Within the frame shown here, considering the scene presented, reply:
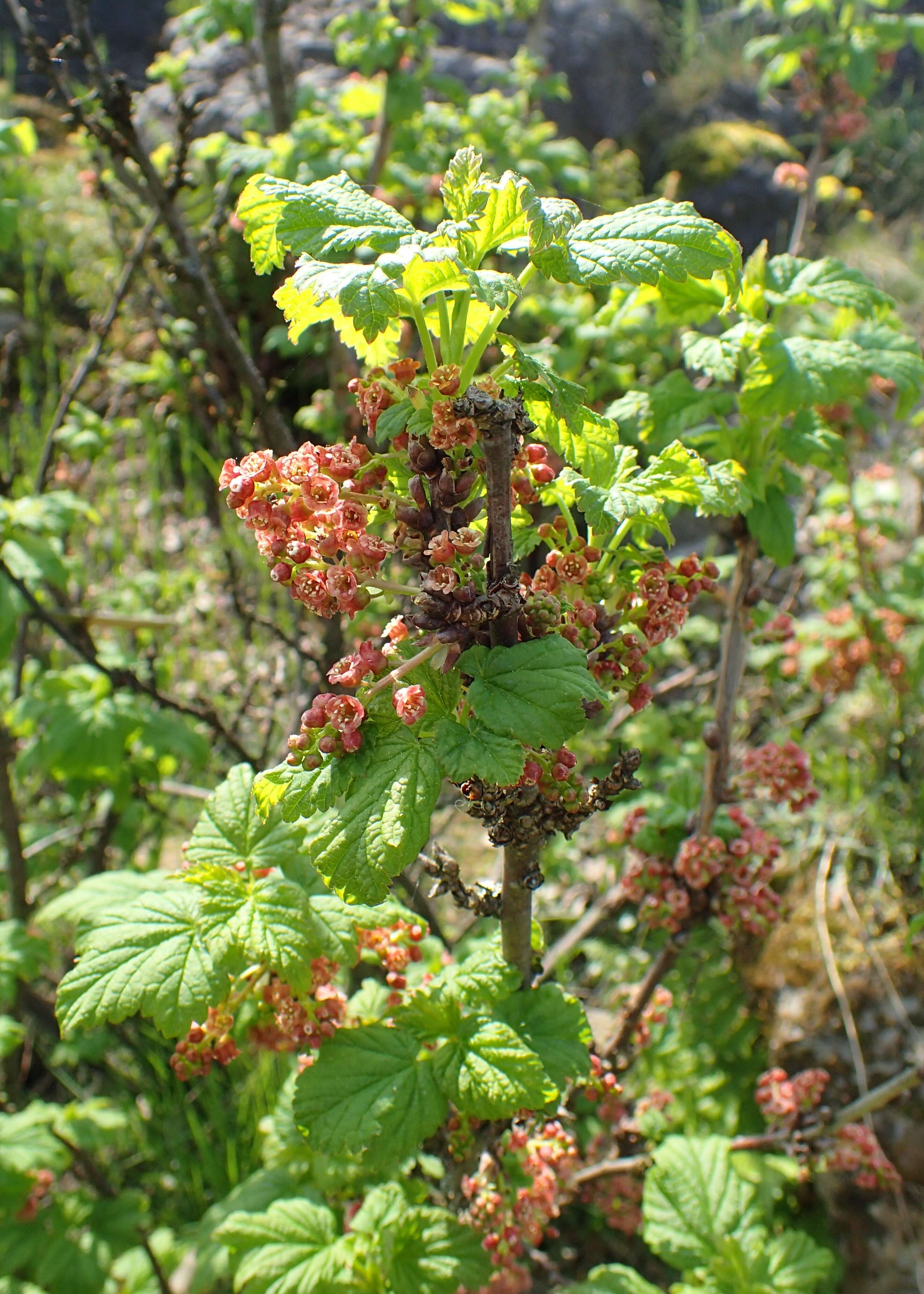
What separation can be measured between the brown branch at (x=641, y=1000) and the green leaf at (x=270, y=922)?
3.11 ft

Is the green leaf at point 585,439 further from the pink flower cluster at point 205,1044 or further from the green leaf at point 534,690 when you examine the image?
the pink flower cluster at point 205,1044

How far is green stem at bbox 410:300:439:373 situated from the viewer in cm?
106

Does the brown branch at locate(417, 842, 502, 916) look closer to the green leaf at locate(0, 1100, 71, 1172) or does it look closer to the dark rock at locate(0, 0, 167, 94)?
the green leaf at locate(0, 1100, 71, 1172)

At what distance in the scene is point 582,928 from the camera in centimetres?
264

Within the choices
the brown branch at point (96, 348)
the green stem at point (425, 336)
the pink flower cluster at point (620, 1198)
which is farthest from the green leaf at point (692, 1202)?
the brown branch at point (96, 348)

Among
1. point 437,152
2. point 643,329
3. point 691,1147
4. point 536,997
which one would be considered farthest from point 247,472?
point 437,152

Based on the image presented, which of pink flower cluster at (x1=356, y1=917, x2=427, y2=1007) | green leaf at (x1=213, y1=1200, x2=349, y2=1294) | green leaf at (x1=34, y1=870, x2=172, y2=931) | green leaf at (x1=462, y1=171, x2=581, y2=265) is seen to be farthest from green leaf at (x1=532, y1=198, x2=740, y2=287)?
green leaf at (x1=213, y1=1200, x2=349, y2=1294)

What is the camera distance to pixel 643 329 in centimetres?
330

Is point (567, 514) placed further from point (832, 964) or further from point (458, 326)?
point (832, 964)

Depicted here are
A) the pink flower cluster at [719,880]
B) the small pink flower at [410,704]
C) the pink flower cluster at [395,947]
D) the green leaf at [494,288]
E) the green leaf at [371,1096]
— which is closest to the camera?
the green leaf at [494,288]

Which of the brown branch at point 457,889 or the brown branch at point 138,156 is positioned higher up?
the brown branch at point 138,156

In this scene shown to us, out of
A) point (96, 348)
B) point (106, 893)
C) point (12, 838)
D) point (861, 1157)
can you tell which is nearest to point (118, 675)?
point (12, 838)

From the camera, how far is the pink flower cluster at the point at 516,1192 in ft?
5.33

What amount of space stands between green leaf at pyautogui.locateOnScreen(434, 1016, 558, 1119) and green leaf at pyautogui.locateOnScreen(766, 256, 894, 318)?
1461mm
